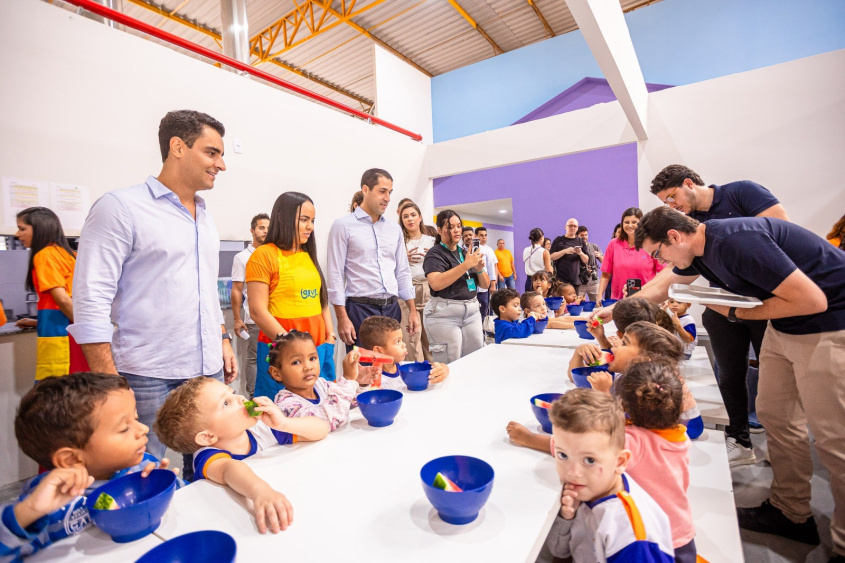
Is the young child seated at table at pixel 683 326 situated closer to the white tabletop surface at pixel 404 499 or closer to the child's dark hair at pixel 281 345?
the white tabletop surface at pixel 404 499

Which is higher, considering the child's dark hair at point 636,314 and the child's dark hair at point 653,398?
the child's dark hair at point 636,314

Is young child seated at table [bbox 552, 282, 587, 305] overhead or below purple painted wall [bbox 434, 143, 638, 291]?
below

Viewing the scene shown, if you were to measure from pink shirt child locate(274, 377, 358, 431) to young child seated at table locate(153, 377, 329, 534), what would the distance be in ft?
0.24

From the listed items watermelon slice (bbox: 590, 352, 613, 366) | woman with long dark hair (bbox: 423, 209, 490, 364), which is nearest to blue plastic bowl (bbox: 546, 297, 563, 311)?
woman with long dark hair (bbox: 423, 209, 490, 364)

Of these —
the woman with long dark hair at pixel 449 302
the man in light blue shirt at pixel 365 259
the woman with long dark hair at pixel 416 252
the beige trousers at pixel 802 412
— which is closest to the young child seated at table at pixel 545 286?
the woman with long dark hair at pixel 416 252

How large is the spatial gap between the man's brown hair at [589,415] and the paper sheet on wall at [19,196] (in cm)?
294

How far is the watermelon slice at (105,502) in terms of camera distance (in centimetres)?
76

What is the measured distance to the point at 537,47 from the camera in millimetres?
8320

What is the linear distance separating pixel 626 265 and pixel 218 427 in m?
3.24

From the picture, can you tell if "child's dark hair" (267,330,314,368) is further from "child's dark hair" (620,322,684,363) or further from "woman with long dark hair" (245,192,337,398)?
"child's dark hair" (620,322,684,363)

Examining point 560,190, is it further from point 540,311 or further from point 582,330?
point 582,330

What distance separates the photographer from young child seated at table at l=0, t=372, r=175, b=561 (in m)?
0.74

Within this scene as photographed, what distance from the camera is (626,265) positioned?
3.39 meters

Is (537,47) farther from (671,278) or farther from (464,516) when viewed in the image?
(464,516)
